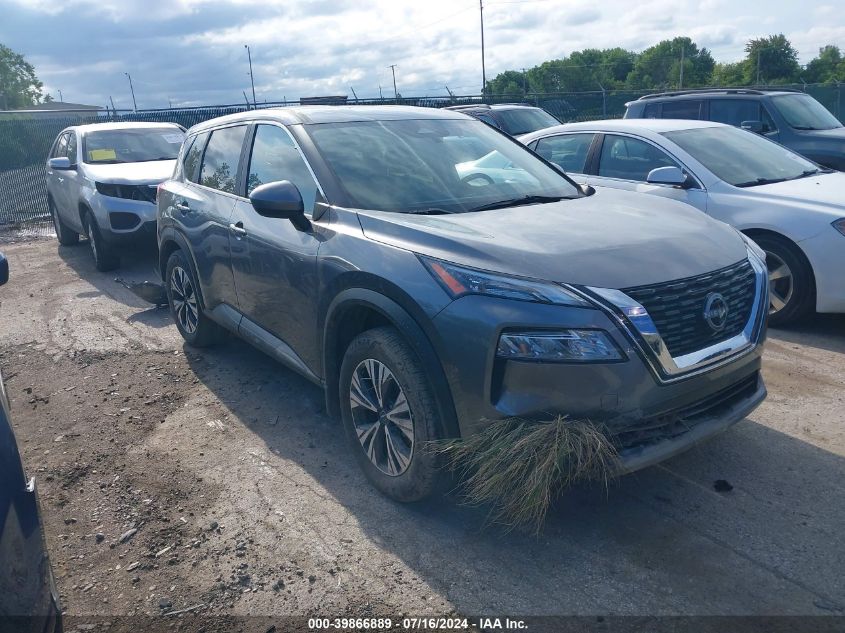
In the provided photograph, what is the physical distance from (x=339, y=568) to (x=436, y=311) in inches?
46.1

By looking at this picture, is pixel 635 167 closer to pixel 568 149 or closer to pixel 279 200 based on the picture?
pixel 568 149

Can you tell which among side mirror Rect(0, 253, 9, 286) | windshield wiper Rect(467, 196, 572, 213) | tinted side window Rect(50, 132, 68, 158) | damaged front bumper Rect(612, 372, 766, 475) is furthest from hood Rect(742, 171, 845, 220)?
tinted side window Rect(50, 132, 68, 158)

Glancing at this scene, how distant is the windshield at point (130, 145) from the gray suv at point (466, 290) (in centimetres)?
630

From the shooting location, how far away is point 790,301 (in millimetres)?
5848

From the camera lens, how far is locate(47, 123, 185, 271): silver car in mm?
9281

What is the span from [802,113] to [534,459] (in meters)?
9.51

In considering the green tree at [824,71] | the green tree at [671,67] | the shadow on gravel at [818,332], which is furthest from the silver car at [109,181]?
the green tree at [671,67]

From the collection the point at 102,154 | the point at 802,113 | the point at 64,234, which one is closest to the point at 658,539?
the point at 802,113

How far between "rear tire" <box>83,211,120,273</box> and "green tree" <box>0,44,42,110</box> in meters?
89.0

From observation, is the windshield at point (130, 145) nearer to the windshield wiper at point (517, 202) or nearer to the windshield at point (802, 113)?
the windshield wiper at point (517, 202)

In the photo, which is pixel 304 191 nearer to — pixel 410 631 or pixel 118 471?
pixel 118 471

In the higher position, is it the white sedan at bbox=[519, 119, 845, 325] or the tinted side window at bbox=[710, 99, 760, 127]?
the tinted side window at bbox=[710, 99, 760, 127]

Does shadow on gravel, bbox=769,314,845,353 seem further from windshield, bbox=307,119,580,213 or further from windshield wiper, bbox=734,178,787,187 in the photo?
windshield, bbox=307,119,580,213

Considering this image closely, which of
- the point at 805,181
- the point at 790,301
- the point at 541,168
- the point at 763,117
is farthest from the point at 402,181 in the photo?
the point at 763,117
